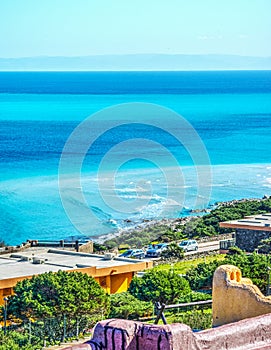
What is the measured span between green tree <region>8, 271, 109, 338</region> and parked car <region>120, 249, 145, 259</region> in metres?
13.7

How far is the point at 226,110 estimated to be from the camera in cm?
14175

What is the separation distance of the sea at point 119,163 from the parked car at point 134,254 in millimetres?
8984

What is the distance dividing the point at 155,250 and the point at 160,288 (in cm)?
1374

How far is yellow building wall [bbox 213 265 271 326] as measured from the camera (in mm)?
12430

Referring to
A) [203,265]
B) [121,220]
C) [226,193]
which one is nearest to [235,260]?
[203,265]

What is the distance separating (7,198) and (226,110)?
85.1 m

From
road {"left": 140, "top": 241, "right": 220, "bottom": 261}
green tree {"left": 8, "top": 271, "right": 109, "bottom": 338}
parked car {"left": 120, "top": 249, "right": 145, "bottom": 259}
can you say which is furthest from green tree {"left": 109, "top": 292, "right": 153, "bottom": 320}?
parked car {"left": 120, "top": 249, "right": 145, "bottom": 259}

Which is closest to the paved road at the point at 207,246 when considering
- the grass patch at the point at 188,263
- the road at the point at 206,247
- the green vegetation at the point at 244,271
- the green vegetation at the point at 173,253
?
the road at the point at 206,247

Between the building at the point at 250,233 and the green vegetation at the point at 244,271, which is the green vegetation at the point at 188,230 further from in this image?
the green vegetation at the point at 244,271

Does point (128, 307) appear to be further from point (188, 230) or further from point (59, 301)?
point (188, 230)

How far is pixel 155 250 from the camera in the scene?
1473 inches

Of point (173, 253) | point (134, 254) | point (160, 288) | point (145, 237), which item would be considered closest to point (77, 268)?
point (160, 288)

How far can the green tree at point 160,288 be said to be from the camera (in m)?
23.5

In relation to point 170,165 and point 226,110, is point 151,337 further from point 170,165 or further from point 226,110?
point 226,110
